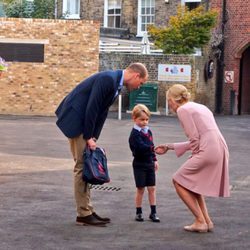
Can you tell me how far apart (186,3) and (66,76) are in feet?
27.5

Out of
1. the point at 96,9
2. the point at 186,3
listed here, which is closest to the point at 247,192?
the point at 186,3

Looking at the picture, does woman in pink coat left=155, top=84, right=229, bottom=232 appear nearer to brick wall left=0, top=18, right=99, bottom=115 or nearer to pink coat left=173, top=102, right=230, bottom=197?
pink coat left=173, top=102, right=230, bottom=197

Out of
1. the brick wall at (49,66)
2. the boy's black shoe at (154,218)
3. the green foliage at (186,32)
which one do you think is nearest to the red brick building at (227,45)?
the green foliage at (186,32)

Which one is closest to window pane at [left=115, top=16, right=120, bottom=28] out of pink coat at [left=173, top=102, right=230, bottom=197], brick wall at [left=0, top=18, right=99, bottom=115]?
brick wall at [left=0, top=18, right=99, bottom=115]

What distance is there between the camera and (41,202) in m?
10.7

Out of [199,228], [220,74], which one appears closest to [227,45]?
[220,74]

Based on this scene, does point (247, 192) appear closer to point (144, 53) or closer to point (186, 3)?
point (144, 53)

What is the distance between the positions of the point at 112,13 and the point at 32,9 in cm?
387

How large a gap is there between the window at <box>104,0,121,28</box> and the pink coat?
1219 inches

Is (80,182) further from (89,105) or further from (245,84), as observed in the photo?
(245,84)

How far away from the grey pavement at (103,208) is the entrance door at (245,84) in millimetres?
18297

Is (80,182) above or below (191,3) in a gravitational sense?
below

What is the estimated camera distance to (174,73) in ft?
107

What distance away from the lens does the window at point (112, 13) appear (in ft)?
130
